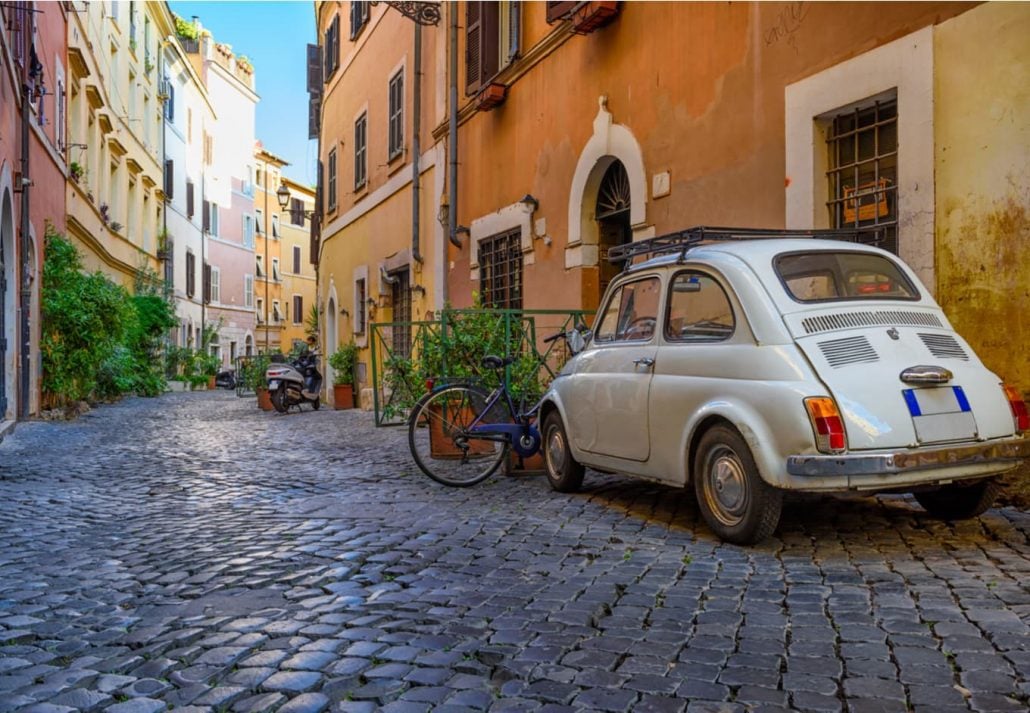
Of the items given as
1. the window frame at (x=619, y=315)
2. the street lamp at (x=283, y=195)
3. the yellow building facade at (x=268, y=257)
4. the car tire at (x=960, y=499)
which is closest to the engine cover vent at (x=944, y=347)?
the car tire at (x=960, y=499)

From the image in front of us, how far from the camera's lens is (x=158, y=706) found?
2561mm

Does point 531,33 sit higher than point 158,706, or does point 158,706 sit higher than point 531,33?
point 531,33

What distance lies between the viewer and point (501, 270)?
1267 centimetres

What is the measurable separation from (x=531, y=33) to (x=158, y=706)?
10612mm

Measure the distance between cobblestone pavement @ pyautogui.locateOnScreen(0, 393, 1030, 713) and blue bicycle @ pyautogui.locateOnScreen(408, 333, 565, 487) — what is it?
0.48 m

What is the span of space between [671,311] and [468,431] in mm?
2138

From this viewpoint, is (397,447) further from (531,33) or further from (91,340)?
(91,340)

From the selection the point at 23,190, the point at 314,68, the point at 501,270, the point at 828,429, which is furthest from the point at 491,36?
the point at 314,68

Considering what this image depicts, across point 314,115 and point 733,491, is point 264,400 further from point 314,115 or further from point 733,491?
point 733,491

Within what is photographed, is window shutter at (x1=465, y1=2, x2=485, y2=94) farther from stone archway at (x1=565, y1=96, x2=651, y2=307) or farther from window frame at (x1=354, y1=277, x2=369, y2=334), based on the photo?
window frame at (x1=354, y1=277, x2=369, y2=334)

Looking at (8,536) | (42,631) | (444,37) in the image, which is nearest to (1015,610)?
(42,631)

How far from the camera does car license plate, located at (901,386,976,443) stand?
4223 mm


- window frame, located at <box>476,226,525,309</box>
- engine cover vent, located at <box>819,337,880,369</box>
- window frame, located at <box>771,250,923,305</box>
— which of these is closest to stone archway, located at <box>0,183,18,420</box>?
window frame, located at <box>476,226,525,309</box>

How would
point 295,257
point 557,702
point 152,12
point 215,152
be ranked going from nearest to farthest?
point 557,702 → point 152,12 → point 215,152 → point 295,257
